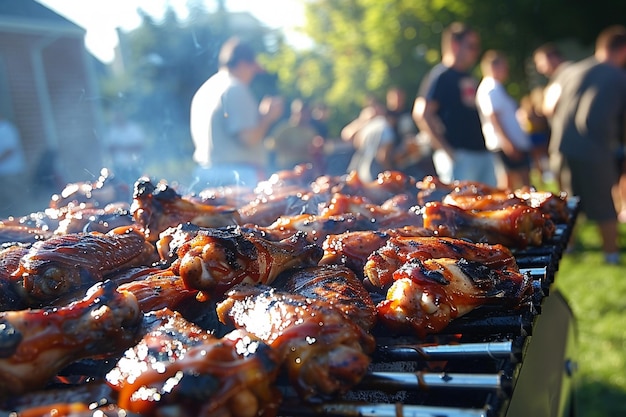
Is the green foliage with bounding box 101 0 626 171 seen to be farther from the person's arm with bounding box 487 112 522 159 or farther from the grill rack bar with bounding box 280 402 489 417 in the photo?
the grill rack bar with bounding box 280 402 489 417

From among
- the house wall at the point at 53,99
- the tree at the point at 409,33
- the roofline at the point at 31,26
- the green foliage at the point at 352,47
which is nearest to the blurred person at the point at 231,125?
the house wall at the point at 53,99

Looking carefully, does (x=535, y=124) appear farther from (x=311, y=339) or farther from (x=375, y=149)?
(x=311, y=339)

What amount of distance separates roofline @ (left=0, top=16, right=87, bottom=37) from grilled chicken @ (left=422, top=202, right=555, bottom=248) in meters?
11.0

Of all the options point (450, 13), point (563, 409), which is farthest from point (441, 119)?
point (450, 13)

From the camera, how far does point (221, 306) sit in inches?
67.6

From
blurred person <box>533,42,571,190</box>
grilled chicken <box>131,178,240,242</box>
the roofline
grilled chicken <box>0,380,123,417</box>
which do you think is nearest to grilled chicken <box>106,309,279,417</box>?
grilled chicken <box>0,380,123,417</box>

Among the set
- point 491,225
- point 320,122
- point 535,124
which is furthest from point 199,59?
point 491,225

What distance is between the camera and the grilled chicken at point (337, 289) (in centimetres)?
169

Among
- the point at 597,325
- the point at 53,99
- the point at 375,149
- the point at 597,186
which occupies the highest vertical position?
the point at 53,99

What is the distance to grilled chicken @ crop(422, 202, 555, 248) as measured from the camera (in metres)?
2.56

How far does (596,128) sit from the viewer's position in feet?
22.5

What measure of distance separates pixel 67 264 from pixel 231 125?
4.23 metres

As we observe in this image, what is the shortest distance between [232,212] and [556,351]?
1.69m

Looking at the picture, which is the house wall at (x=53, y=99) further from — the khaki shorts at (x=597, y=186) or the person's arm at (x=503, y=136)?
the khaki shorts at (x=597, y=186)
